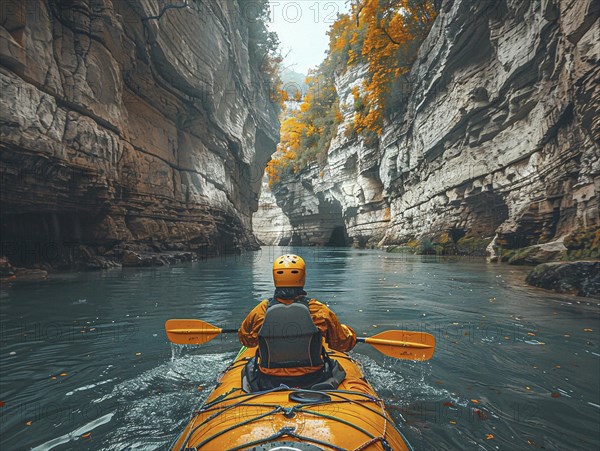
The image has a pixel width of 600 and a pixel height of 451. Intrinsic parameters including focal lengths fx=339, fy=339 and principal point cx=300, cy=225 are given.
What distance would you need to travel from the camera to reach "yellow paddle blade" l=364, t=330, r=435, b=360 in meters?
3.73

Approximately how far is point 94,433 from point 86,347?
2.57 metres

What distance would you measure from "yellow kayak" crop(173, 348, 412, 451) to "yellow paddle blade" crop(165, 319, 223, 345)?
5.15 ft

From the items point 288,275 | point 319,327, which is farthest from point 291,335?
point 288,275

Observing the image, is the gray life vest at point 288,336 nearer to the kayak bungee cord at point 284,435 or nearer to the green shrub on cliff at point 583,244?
the kayak bungee cord at point 284,435

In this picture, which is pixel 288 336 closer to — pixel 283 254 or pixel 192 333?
pixel 192 333

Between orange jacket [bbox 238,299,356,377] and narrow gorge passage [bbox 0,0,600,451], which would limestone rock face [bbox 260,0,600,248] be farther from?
orange jacket [bbox 238,299,356,377]

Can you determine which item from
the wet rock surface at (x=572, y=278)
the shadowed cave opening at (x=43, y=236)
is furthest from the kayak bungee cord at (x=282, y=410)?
the shadowed cave opening at (x=43, y=236)

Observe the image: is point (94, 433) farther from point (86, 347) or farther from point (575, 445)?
point (575, 445)

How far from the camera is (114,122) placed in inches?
559

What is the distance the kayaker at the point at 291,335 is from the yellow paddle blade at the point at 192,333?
4.47ft

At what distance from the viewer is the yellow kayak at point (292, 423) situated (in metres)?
1.88

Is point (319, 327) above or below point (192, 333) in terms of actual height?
above

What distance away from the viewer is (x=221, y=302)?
855 centimetres

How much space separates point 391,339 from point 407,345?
0.77ft
